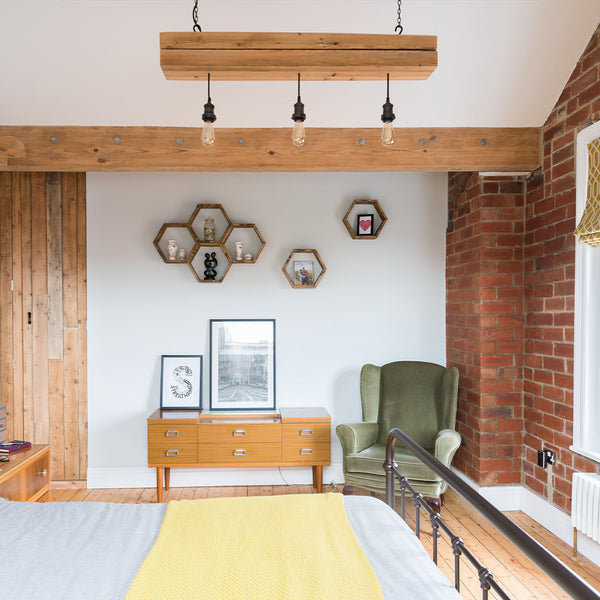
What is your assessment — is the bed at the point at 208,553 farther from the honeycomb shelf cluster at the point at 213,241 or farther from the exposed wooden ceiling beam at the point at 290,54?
the honeycomb shelf cluster at the point at 213,241

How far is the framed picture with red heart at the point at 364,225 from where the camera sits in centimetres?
397

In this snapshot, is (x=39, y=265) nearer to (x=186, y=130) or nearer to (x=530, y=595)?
(x=186, y=130)

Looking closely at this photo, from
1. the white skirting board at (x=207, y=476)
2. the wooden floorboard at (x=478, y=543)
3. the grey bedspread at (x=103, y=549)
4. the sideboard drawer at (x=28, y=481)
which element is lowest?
the wooden floorboard at (x=478, y=543)

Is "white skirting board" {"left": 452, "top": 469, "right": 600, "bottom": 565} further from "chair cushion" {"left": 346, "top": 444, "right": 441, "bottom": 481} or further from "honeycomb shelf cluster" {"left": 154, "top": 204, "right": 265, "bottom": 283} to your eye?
"honeycomb shelf cluster" {"left": 154, "top": 204, "right": 265, "bottom": 283}

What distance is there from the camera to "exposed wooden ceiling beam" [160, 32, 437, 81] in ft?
5.11

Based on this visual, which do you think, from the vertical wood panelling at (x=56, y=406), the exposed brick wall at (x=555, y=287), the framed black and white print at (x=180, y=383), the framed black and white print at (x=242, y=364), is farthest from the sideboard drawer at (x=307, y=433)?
the vertical wood panelling at (x=56, y=406)

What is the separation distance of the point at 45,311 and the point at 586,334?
12.6ft

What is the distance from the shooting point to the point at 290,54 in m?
1.58

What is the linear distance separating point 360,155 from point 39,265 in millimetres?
2682

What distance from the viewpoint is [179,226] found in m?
3.87

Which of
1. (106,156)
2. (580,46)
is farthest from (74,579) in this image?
(580,46)

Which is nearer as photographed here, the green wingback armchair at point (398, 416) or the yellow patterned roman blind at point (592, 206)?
the yellow patterned roman blind at point (592, 206)

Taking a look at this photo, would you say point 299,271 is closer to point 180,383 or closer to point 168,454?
point 180,383

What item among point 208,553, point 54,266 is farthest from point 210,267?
point 208,553
